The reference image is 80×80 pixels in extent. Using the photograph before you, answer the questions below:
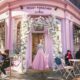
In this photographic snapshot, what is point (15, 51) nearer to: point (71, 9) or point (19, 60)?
point (19, 60)

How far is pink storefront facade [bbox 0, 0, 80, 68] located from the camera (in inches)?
698

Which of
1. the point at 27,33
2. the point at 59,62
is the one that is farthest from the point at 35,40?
the point at 59,62

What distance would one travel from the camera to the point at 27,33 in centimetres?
1769

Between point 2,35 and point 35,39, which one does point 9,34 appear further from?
point 35,39

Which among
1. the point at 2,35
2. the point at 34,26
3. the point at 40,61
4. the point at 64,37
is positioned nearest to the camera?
the point at 40,61

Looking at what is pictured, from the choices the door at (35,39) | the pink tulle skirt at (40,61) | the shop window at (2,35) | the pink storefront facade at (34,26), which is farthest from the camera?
the shop window at (2,35)

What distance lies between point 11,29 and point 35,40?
149cm

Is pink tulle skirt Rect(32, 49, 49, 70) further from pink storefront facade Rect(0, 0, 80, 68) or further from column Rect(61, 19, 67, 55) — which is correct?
column Rect(61, 19, 67, 55)

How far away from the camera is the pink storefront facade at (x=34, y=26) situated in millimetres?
17734

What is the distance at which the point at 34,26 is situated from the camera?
1781 centimetres

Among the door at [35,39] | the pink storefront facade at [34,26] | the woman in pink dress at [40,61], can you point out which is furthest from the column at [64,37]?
the woman in pink dress at [40,61]

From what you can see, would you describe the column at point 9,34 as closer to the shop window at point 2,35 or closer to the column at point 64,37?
the shop window at point 2,35

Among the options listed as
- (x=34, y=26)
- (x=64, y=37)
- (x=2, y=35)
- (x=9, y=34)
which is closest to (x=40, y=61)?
(x=34, y=26)

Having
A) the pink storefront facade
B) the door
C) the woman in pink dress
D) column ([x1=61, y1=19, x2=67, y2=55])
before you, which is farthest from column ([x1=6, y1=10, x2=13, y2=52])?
column ([x1=61, y1=19, x2=67, y2=55])
